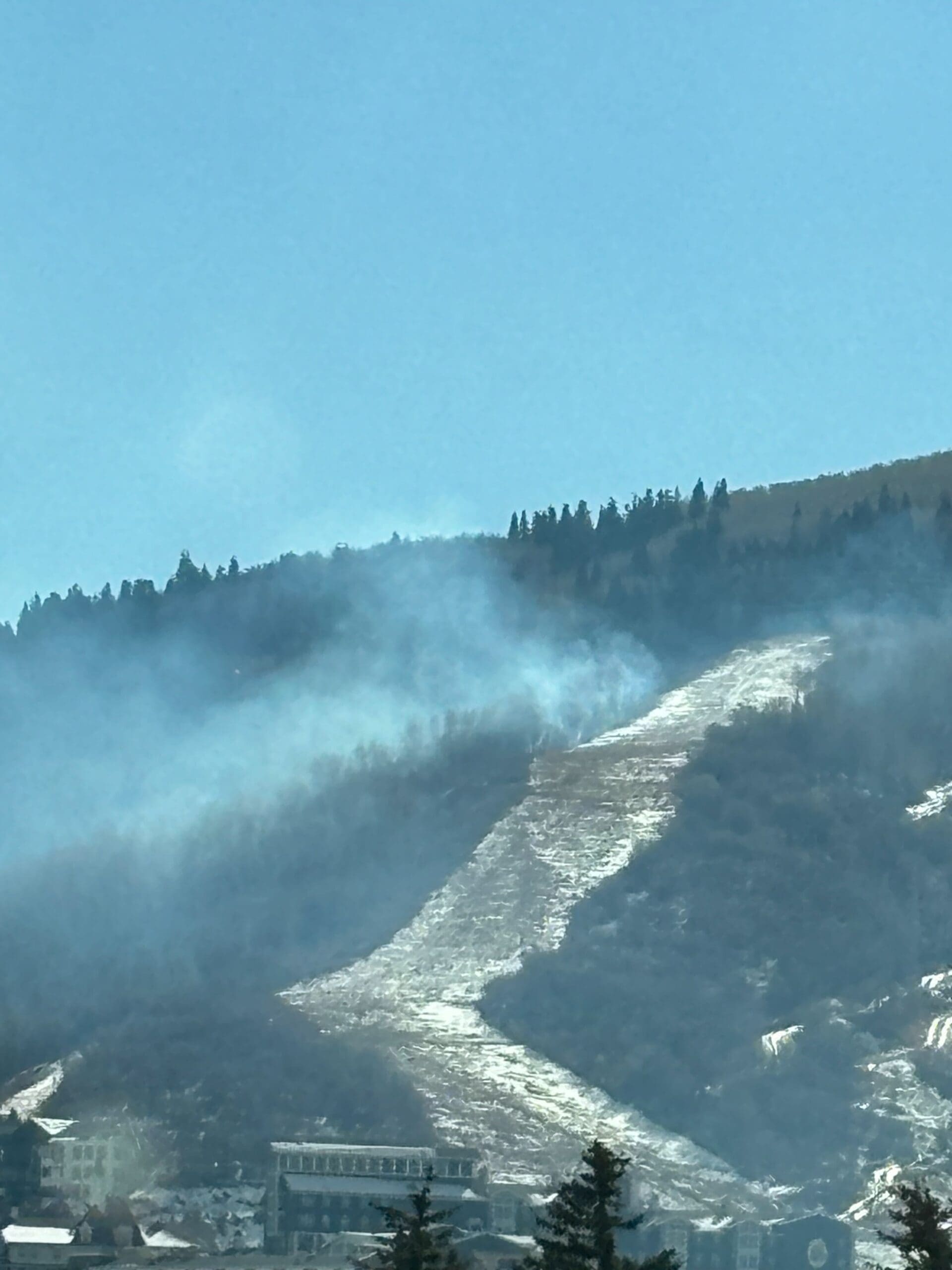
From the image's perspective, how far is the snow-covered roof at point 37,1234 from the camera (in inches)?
3895

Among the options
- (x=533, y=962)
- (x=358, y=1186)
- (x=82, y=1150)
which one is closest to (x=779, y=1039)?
(x=533, y=962)

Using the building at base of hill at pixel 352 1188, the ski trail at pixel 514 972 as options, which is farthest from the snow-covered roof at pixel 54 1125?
the ski trail at pixel 514 972

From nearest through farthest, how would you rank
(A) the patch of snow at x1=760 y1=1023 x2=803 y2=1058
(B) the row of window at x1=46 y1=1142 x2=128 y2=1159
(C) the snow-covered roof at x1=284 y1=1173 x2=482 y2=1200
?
(C) the snow-covered roof at x1=284 y1=1173 x2=482 y2=1200
(B) the row of window at x1=46 y1=1142 x2=128 y2=1159
(A) the patch of snow at x1=760 y1=1023 x2=803 y2=1058

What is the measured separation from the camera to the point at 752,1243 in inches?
4016

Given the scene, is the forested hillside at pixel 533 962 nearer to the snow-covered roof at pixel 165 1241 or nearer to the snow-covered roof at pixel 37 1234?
the snow-covered roof at pixel 165 1241

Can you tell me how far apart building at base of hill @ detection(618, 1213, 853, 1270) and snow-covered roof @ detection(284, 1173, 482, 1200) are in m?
9.05

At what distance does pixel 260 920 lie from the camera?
168000 millimetres

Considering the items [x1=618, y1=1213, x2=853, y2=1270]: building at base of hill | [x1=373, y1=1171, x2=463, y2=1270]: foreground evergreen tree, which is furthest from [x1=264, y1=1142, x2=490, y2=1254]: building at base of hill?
[x1=373, y1=1171, x2=463, y2=1270]: foreground evergreen tree

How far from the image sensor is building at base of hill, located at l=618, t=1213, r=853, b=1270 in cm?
10069

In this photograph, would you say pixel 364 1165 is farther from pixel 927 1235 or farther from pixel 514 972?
pixel 927 1235

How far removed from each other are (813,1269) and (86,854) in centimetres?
9547

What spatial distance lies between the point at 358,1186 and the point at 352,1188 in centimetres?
47

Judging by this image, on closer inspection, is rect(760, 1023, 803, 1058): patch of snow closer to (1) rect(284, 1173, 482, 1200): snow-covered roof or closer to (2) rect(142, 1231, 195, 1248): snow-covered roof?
(1) rect(284, 1173, 482, 1200): snow-covered roof

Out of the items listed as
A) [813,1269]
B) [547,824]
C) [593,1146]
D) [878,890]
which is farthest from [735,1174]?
[593,1146]
